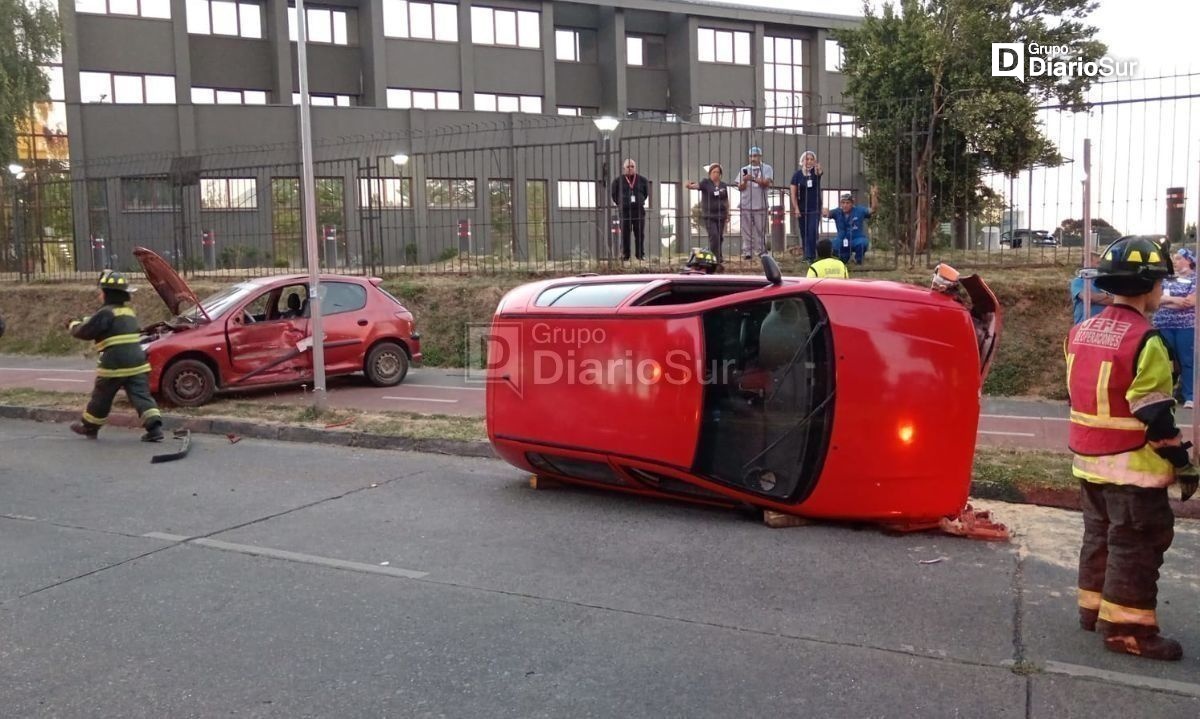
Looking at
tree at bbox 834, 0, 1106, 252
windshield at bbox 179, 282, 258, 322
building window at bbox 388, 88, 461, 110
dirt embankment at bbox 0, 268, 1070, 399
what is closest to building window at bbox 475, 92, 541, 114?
building window at bbox 388, 88, 461, 110

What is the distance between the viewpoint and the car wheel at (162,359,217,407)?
10727 millimetres

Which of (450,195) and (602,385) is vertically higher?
(450,195)

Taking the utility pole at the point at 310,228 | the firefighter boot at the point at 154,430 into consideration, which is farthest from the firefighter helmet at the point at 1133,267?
the firefighter boot at the point at 154,430

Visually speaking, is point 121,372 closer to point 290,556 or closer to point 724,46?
point 290,556

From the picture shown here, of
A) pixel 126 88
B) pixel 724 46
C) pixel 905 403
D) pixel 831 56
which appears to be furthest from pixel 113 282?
pixel 831 56

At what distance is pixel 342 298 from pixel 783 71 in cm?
3233

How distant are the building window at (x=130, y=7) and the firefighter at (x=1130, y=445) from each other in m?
33.3

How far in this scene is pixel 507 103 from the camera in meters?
35.8

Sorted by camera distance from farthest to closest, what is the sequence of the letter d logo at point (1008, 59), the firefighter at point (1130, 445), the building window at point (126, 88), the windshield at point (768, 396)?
the building window at point (126, 88), the letter d logo at point (1008, 59), the windshield at point (768, 396), the firefighter at point (1130, 445)

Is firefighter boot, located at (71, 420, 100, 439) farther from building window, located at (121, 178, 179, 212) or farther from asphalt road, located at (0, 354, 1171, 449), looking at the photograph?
building window, located at (121, 178, 179, 212)

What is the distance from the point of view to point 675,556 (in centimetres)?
543

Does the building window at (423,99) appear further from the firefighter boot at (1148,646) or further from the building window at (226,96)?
the firefighter boot at (1148,646)

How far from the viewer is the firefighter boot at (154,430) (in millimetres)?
9180

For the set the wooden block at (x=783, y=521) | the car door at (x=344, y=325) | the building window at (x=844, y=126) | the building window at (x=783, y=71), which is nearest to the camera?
the wooden block at (x=783, y=521)
